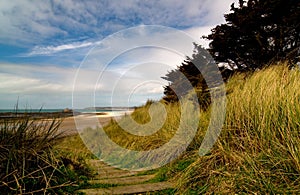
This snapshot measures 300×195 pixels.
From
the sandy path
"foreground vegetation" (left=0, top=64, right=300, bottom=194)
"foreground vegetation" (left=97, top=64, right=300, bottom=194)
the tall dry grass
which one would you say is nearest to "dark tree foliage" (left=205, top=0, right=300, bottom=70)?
"foreground vegetation" (left=97, top=64, right=300, bottom=194)

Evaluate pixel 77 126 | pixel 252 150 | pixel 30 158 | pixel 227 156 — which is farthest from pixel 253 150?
pixel 77 126

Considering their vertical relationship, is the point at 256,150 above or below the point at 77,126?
above

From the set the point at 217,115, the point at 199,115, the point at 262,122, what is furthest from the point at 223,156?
the point at 199,115

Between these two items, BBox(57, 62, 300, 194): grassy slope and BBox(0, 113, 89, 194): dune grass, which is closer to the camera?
BBox(57, 62, 300, 194): grassy slope

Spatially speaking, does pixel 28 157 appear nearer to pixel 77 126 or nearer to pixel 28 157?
pixel 28 157

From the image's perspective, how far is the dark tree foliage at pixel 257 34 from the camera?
777 centimetres

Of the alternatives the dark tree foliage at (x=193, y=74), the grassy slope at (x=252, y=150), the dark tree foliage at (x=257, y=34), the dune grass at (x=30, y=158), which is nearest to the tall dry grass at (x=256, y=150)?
the grassy slope at (x=252, y=150)

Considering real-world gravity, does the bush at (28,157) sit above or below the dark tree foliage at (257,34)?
below

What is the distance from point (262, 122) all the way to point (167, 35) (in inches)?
153

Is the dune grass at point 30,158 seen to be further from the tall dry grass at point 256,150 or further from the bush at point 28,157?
the tall dry grass at point 256,150

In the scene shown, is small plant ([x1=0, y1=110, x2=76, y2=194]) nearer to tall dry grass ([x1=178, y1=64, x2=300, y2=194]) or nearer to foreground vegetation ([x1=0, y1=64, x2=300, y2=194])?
foreground vegetation ([x1=0, y1=64, x2=300, y2=194])

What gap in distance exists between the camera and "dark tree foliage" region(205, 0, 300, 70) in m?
7.77

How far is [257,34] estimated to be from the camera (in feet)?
26.1

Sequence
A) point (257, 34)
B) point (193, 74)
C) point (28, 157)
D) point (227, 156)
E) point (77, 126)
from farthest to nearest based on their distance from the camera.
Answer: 1. point (77, 126)
2. point (257, 34)
3. point (193, 74)
4. point (227, 156)
5. point (28, 157)
